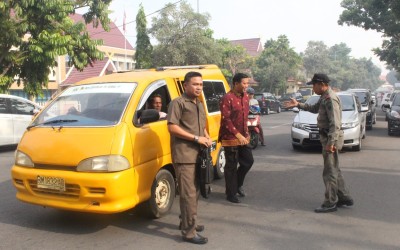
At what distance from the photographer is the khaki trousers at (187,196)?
161 inches

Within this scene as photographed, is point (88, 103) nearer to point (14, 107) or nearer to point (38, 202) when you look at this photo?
point (38, 202)

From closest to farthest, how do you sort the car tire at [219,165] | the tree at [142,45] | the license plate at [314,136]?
the car tire at [219,165] → the license plate at [314,136] → the tree at [142,45]

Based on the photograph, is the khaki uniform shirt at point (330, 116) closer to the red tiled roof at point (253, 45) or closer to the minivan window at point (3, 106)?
the minivan window at point (3, 106)

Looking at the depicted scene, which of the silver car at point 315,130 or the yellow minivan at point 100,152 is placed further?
the silver car at point 315,130

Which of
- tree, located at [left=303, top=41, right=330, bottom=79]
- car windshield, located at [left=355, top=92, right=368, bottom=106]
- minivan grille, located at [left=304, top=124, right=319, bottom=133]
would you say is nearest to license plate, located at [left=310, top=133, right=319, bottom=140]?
minivan grille, located at [left=304, top=124, right=319, bottom=133]

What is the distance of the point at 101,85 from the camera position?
16.8ft

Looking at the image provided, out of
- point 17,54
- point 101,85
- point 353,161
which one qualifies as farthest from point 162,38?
point 101,85

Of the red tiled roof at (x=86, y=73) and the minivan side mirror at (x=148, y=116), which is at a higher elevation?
the red tiled roof at (x=86, y=73)

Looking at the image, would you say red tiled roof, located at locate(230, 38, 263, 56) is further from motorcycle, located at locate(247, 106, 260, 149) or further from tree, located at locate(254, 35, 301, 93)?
motorcycle, located at locate(247, 106, 260, 149)

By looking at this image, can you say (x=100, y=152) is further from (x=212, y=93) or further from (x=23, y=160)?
(x=212, y=93)

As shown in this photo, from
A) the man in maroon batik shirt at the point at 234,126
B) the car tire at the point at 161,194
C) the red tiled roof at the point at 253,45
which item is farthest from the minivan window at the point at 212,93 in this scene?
the red tiled roof at the point at 253,45

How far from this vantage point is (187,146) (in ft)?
13.6

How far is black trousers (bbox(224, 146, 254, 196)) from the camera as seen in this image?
18.5ft

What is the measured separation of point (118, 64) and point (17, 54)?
22346 mm
